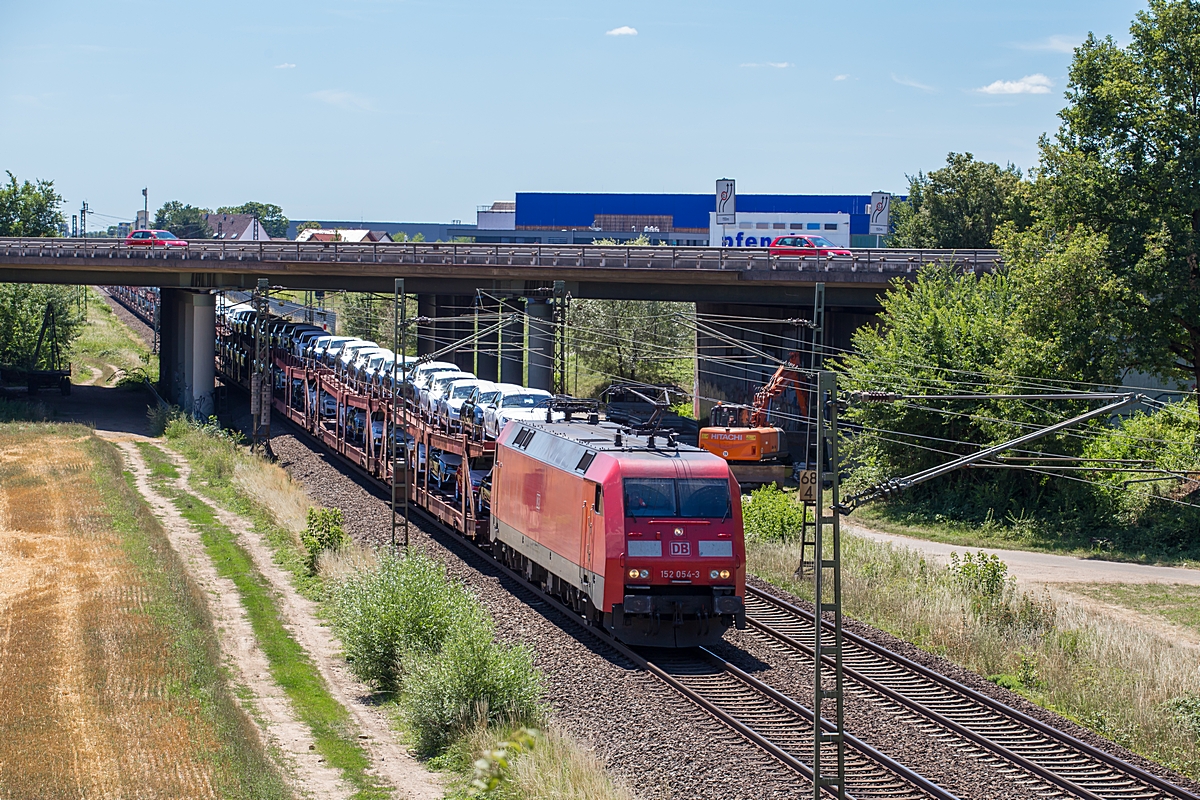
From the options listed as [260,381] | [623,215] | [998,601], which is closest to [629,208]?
[623,215]

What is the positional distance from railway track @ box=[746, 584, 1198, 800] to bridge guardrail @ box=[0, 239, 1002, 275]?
29421mm

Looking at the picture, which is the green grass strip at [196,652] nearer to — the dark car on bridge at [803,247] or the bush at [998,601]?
the bush at [998,601]

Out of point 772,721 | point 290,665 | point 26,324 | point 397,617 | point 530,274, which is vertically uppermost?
point 530,274

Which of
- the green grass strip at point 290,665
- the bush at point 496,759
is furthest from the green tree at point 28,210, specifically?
the bush at point 496,759

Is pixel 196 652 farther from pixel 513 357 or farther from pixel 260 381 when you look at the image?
pixel 513 357

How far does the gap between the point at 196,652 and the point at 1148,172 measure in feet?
89.8

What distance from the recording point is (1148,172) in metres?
33.1

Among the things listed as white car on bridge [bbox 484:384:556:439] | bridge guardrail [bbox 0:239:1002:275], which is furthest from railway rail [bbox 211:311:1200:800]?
bridge guardrail [bbox 0:239:1002:275]

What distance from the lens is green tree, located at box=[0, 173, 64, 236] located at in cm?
9612

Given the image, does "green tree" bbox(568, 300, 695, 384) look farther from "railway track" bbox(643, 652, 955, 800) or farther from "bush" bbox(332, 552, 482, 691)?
"railway track" bbox(643, 652, 955, 800)

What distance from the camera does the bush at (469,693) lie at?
Result: 53.8 ft

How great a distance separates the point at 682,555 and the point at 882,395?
6.93 metres

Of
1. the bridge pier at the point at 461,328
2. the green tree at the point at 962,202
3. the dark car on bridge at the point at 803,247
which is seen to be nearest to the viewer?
the dark car on bridge at the point at 803,247

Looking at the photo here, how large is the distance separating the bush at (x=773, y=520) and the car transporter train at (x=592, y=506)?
265 inches
